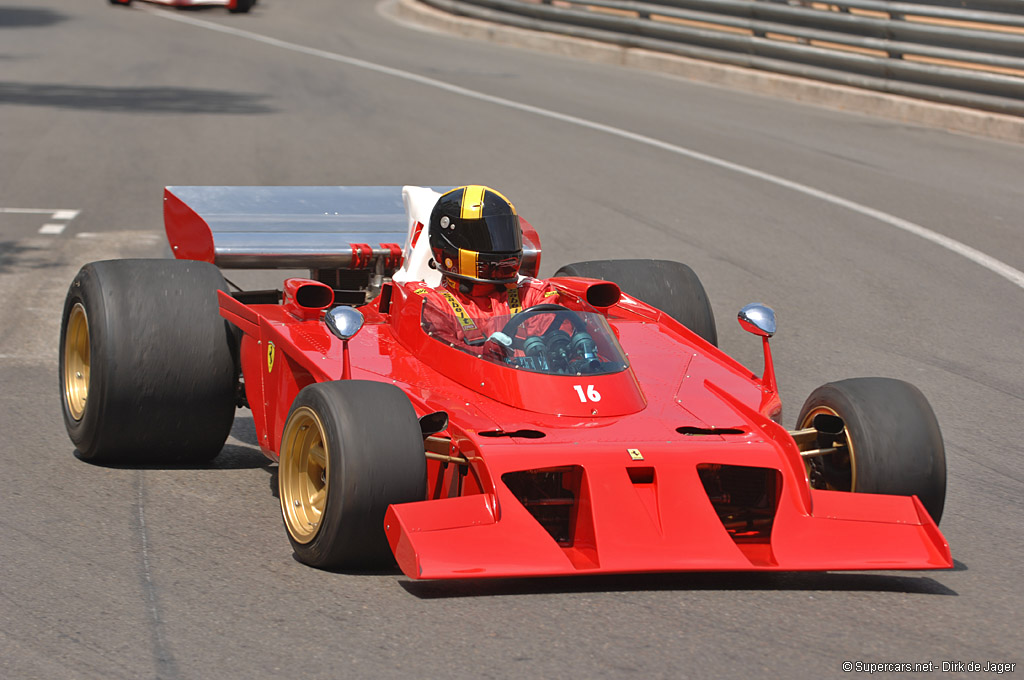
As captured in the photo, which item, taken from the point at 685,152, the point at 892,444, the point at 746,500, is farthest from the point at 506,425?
the point at 685,152

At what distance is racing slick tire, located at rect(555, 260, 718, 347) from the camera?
7.92 meters

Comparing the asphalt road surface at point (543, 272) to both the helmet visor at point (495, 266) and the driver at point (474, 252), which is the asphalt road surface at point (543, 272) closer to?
the driver at point (474, 252)

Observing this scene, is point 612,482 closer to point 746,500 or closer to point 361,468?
point 746,500

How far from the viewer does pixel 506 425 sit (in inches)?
226

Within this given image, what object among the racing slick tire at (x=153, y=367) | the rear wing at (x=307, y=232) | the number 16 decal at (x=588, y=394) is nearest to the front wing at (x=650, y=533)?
the number 16 decal at (x=588, y=394)

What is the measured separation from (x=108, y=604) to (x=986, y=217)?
33.9 ft

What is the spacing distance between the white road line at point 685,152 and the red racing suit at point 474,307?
18.2ft

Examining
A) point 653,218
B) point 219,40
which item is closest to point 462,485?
point 653,218

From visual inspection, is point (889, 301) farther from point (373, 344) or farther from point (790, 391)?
point (373, 344)

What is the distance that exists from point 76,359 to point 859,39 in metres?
13.8

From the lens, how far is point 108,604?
17.1ft

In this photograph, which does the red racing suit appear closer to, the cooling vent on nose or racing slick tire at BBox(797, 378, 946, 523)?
the cooling vent on nose

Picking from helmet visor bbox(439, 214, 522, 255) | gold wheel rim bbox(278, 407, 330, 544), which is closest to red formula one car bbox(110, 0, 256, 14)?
helmet visor bbox(439, 214, 522, 255)

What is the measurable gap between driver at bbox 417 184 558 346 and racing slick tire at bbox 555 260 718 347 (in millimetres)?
993
